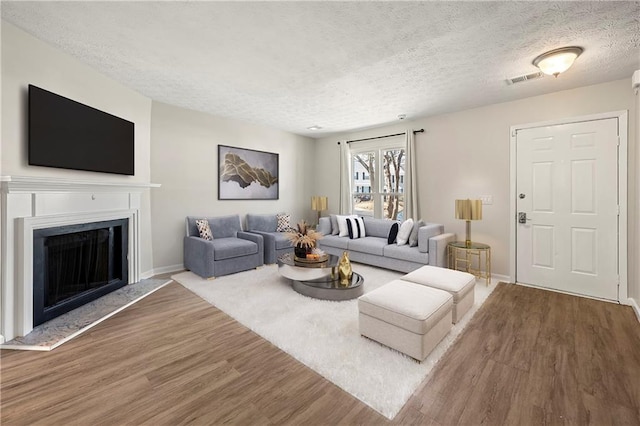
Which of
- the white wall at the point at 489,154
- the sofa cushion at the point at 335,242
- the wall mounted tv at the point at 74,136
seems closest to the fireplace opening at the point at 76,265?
the wall mounted tv at the point at 74,136

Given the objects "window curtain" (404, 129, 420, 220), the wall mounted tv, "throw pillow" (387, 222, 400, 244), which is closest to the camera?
the wall mounted tv

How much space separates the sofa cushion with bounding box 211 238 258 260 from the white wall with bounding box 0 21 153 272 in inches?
58.7

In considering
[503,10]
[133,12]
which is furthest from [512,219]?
[133,12]

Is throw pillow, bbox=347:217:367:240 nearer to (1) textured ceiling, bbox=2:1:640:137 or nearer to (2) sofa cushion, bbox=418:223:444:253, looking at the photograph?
(2) sofa cushion, bbox=418:223:444:253

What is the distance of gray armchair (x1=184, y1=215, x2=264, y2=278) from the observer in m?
4.05

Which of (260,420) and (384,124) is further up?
(384,124)

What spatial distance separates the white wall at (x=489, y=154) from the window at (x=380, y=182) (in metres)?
0.48

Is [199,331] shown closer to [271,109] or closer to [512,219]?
[271,109]

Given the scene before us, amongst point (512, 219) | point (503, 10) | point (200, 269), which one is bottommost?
point (200, 269)

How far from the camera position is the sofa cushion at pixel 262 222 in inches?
212

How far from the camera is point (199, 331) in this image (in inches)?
102

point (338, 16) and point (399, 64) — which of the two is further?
point (399, 64)

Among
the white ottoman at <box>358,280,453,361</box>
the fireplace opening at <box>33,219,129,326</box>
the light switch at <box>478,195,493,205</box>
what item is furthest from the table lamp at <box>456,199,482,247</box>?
the fireplace opening at <box>33,219,129,326</box>

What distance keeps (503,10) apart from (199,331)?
3.68m
